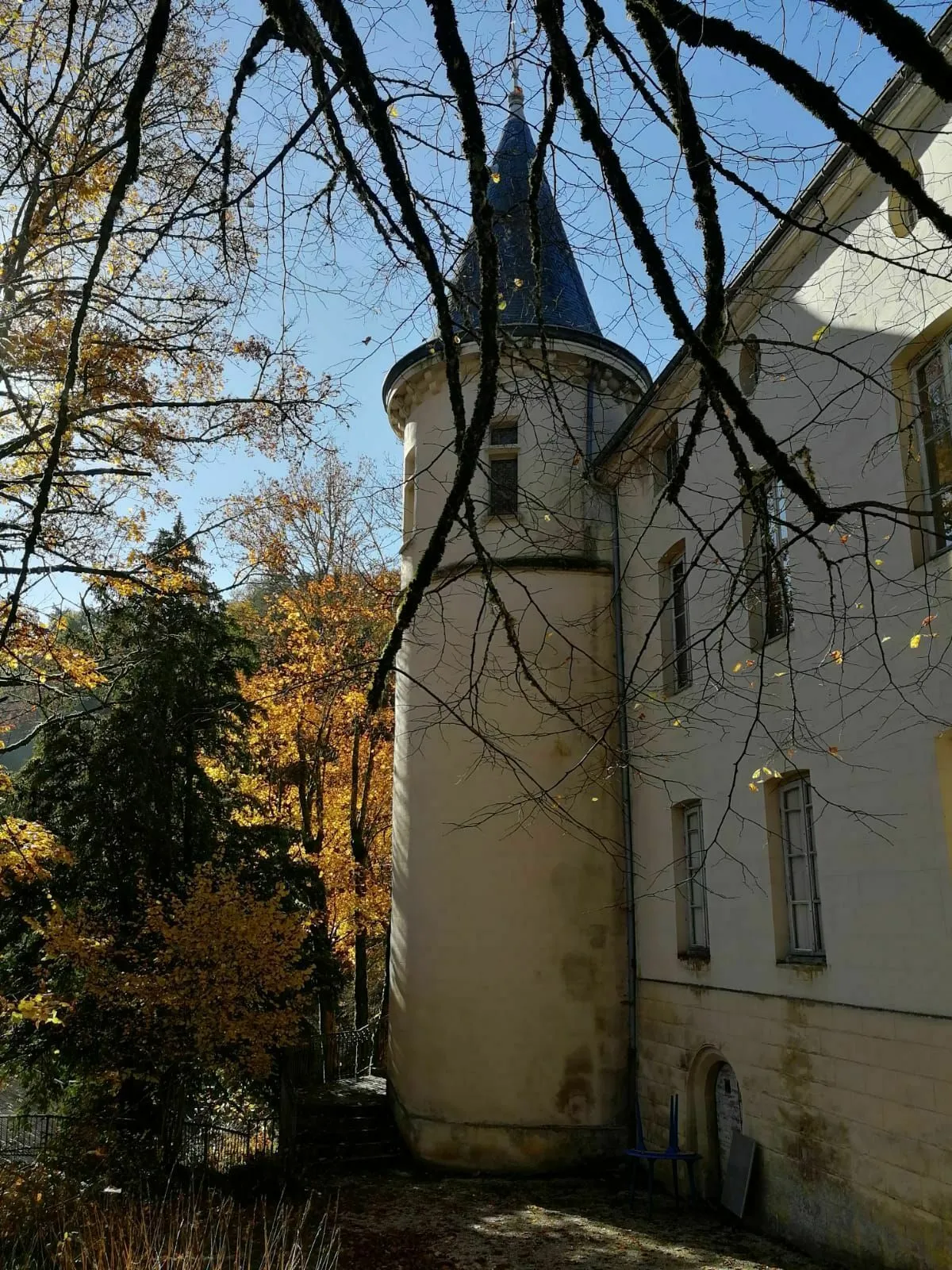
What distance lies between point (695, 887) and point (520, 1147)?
4.06 m

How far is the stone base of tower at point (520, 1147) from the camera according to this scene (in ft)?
41.1

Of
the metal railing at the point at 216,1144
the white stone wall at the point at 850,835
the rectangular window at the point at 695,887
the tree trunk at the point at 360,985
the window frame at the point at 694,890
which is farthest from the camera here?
the tree trunk at the point at 360,985

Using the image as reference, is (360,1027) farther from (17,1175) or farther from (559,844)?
(17,1175)

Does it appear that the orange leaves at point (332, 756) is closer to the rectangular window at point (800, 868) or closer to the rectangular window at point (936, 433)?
the rectangular window at point (800, 868)

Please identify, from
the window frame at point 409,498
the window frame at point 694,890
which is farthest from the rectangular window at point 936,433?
the window frame at point 409,498

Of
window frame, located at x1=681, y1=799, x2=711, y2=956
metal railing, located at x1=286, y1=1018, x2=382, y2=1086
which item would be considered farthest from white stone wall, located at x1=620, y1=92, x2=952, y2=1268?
metal railing, located at x1=286, y1=1018, x2=382, y2=1086

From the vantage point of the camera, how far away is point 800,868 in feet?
32.0

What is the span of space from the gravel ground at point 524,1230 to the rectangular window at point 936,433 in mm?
6396

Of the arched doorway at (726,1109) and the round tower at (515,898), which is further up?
the round tower at (515,898)

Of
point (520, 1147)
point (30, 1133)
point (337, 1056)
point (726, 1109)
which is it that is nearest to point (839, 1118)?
point (726, 1109)

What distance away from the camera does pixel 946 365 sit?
312 inches

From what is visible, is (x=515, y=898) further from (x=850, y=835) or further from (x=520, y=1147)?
(x=850, y=835)

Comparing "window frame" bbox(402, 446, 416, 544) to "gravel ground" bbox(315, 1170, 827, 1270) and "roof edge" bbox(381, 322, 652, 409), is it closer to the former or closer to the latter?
"roof edge" bbox(381, 322, 652, 409)

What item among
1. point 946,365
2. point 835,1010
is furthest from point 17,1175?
point 946,365
